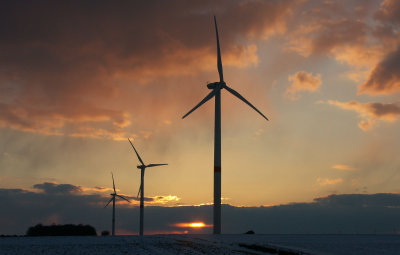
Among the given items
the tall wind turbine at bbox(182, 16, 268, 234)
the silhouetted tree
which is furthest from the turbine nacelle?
the silhouetted tree

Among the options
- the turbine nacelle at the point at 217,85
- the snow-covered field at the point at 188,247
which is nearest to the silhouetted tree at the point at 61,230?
the turbine nacelle at the point at 217,85

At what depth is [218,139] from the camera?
97562mm

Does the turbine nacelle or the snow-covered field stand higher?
the turbine nacelle

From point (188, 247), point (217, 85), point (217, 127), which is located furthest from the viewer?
point (217, 85)

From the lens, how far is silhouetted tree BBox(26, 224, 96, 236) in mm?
185750

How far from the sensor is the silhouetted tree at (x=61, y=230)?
186m

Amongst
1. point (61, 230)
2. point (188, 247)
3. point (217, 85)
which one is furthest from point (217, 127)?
point (61, 230)

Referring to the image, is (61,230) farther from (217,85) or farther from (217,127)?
(217,127)

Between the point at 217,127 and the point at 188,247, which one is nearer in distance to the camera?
the point at 188,247

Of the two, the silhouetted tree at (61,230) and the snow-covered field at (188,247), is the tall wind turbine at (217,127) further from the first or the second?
the silhouetted tree at (61,230)

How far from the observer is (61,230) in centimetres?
18575

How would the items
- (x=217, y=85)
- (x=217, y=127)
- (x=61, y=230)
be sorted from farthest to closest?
(x=61, y=230) < (x=217, y=85) < (x=217, y=127)

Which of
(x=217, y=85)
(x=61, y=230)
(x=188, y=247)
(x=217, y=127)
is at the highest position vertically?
(x=217, y=85)

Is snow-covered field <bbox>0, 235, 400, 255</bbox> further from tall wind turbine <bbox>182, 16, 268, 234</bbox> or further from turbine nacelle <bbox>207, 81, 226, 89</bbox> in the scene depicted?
turbine nacelle <bbox>207, 81, 226, 89</bbox>
